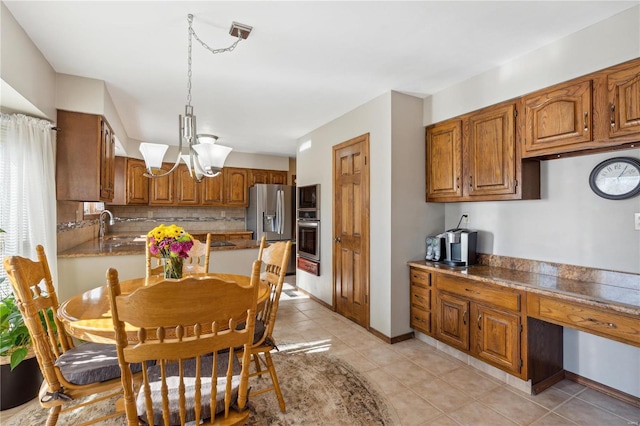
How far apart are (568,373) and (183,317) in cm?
289

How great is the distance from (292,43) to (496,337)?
268cm

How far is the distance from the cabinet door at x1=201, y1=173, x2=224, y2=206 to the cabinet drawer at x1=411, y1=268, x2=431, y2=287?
4.10 m

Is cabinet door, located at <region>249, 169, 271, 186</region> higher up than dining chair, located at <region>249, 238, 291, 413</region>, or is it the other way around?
cabinet door, located at <region>249, 169, 271, 186</region>

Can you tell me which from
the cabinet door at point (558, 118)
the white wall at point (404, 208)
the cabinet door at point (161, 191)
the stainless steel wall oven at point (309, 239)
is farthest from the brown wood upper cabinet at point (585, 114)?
the cabinet door at point (161, 191)

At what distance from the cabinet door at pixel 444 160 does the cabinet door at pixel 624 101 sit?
1120mm

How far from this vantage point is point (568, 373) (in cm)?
243

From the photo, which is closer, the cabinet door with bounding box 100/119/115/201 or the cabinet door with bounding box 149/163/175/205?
the cabinet door with bounding box 100/119/115/201

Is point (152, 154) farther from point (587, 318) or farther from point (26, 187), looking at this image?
point (587, 318)

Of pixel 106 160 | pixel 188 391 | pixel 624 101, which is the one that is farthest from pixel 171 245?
pixel 624 101

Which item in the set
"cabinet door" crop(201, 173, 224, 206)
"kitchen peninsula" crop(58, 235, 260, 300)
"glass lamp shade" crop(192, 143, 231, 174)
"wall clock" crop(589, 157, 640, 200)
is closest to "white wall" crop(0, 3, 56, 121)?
"glass lamp shade" crop(192, 143, 231, 174)

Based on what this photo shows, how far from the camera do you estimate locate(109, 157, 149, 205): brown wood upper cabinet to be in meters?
5.05

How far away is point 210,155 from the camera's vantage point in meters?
2.24

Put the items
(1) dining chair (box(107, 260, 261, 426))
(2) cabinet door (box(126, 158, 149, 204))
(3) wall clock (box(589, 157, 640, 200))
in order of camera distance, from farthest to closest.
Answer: (2) cabinet door (box(126, 158, 149, 204)), (3) wall clock (box(589, 157, 640, 200)), (1) dining chair (box(107, 260, 261, 426))

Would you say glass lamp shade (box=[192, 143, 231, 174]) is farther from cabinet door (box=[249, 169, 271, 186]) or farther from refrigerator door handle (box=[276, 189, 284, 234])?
cabinet door (box=[249, 169, 271, 186])
